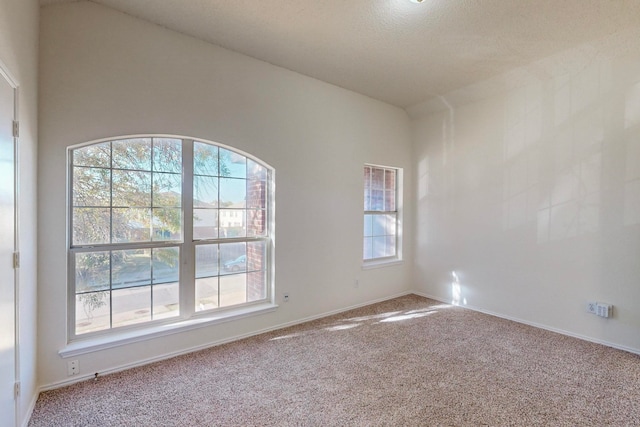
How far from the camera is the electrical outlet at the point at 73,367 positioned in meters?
2.33

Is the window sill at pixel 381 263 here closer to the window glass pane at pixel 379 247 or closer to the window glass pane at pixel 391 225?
the window glass pane at pixel 379 247

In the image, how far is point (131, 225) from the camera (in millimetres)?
2674

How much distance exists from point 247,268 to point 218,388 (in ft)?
4.25

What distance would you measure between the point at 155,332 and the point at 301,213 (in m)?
1.89

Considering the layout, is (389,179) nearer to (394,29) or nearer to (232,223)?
(394,29)

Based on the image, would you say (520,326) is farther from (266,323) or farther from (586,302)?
(266,323)

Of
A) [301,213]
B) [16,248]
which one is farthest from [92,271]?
[301,213]

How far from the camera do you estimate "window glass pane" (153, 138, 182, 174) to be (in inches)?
110

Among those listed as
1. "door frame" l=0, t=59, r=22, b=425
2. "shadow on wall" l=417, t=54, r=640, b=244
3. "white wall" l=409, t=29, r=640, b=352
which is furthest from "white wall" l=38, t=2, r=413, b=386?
"shadow on wall" l=417, t=54, r=640, b=244

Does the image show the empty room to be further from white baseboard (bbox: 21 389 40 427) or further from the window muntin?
the window muntin

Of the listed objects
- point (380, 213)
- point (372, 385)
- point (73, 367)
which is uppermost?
point (380, 213)

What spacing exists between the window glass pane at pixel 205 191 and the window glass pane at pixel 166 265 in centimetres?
51

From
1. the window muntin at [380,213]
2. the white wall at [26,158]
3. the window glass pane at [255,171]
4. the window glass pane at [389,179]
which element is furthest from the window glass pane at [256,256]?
the window glass pane at [389,179]

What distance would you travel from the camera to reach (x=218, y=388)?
2.31 m
